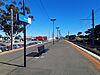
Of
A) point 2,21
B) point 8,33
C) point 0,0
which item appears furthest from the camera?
point 8,33

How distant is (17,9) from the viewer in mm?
54250

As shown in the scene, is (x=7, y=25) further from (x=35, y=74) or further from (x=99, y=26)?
(x=99, y=26)

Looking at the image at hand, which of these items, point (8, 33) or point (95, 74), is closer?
point (95, 74)

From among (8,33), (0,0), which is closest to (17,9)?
(8,33)

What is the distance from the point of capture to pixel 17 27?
182 ft

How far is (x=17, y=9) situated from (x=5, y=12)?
2968 millimetres

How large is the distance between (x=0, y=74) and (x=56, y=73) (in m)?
2.53

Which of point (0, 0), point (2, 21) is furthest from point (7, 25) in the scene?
point (0, 0)

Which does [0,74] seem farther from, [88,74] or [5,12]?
[5,12]

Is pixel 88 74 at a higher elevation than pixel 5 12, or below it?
below

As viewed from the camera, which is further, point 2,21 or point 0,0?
point 2,21

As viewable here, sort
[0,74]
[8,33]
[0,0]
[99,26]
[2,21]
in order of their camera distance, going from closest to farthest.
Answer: [0,74]
[0,0]
[2,21]
[8,33]
[99,26]

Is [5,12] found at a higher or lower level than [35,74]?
higher

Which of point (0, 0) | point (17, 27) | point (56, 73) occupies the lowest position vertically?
point (56, 73)
